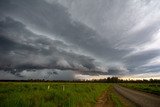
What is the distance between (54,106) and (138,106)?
8855 mm

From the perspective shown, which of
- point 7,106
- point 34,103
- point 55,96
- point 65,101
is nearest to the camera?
point 7,106

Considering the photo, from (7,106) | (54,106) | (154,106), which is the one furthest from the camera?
(154,106)

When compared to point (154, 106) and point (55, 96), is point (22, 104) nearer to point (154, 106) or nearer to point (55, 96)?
point (55, 96)

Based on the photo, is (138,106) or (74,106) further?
(138,106)

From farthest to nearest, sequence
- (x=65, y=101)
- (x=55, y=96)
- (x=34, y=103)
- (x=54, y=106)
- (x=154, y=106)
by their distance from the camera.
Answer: (x=154, y=106)
(x=55, y=96)
(x=65, y=101)
(x=54, y=106)
(x=34, y=103)

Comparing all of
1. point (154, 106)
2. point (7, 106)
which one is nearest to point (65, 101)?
point (7, 106)

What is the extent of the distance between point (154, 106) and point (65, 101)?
8.66 metres


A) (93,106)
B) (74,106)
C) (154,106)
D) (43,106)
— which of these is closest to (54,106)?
(43,106)

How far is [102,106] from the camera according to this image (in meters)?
18.1

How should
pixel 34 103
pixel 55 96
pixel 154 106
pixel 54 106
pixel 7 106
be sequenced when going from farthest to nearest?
1. pixel 154 106
2. pixel 55 96
3. pixel 54 106
4. pixel 34 103
5. pixel 7 106

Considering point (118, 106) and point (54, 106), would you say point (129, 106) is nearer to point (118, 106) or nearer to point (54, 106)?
point (118, 106)

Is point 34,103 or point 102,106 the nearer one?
point 34,103

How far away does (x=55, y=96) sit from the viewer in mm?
16453

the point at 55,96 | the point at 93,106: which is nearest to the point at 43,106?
the point at 55,96
